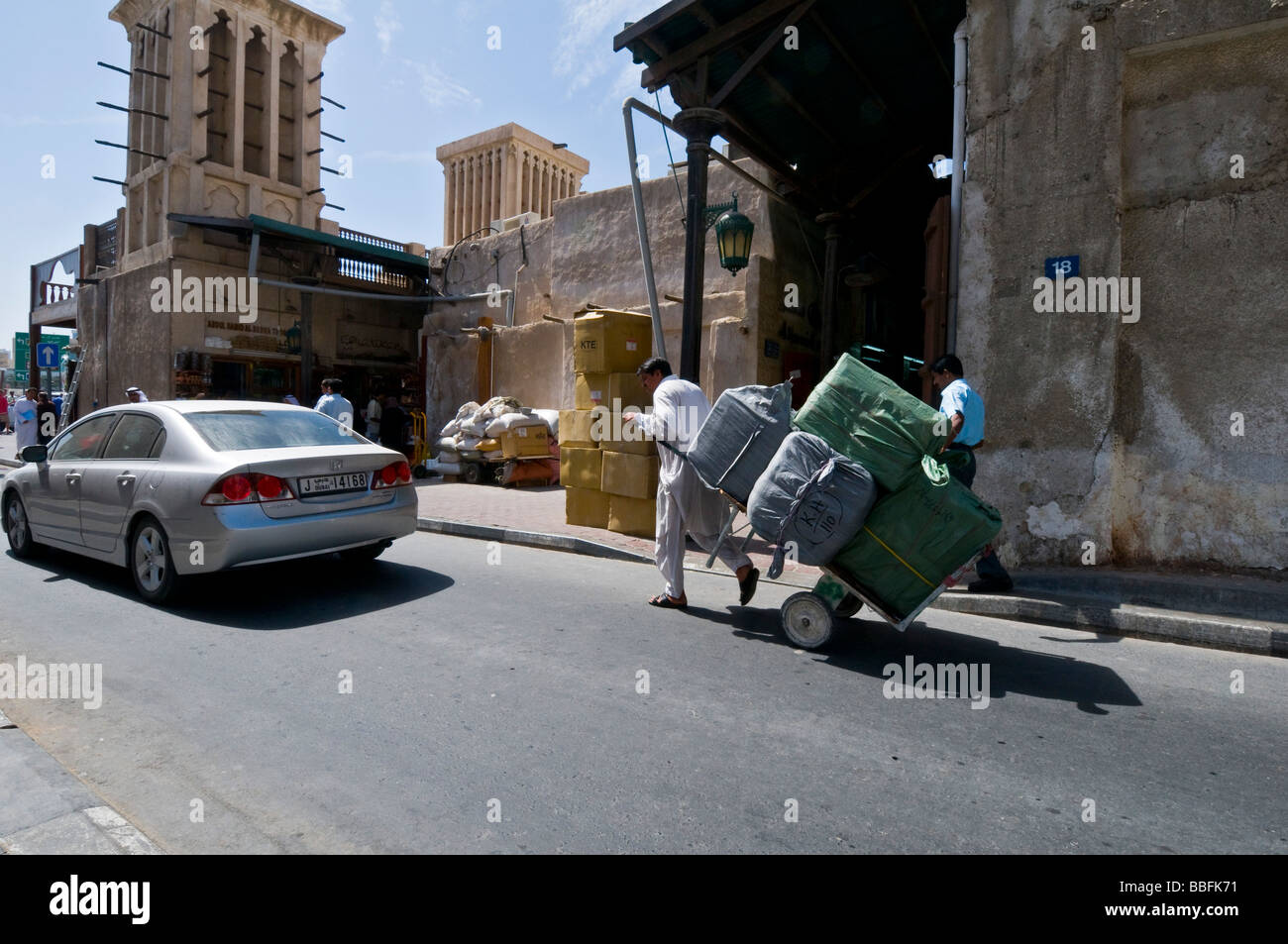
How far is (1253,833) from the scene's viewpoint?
2.66 m

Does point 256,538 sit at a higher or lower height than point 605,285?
lower

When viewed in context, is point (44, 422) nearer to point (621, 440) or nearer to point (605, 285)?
point (605, 285)

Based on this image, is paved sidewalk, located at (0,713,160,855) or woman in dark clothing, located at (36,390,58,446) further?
woman in dark clothing, located at (36,390,58,446)

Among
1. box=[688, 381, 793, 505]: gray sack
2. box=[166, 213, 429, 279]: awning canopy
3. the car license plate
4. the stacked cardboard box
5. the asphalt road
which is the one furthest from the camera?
box=[166, 213, 429, 279]: awning canopy

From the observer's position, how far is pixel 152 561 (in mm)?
5609

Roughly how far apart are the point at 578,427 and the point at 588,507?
0.93 meters

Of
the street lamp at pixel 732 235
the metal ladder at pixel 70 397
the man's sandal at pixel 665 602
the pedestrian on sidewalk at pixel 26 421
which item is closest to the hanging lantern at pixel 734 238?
the street lamp at pixel 732 235

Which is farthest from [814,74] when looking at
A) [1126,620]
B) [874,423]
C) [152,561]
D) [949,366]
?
[152,561]

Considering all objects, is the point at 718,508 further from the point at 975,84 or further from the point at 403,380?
the point at 403,380

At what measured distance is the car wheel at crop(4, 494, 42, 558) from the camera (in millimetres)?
7051

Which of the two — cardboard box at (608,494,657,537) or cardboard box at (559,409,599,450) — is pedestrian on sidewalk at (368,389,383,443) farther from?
cardboard box at (608,494,657,537)

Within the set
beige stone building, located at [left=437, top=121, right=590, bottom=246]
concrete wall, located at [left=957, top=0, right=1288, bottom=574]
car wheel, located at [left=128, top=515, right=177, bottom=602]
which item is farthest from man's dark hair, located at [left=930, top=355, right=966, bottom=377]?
beige stone building, located at [left=437, top=121, right=590, bottom=246]

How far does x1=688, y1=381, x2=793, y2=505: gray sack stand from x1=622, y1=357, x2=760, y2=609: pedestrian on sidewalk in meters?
0.61

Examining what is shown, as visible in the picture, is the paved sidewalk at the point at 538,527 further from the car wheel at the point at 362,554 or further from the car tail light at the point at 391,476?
the car tail light at the point at 391,476
